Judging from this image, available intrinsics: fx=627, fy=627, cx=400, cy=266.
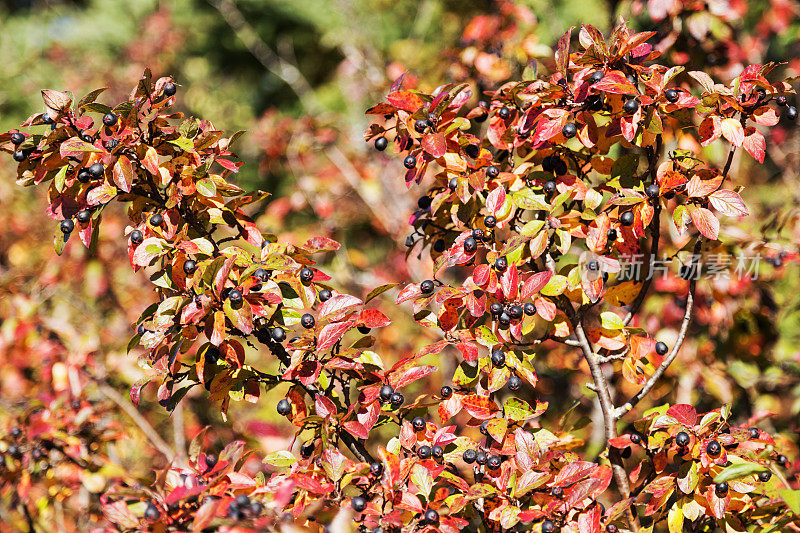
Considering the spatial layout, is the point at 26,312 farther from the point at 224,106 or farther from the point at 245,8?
the point at 245,8

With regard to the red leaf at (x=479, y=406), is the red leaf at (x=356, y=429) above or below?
above

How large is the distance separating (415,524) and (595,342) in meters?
0.60

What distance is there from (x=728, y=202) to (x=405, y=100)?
0.68 metres

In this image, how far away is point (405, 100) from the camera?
132 cm

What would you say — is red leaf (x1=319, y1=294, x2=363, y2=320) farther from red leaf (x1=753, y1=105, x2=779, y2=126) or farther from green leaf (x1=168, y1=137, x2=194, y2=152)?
red leaf (x1=753, y1=105, x2=779, y2=126)

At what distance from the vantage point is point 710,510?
1219mm

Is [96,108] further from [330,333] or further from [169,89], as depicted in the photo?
[330,333]

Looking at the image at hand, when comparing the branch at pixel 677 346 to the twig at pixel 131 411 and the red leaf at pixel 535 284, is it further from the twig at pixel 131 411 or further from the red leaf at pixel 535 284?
the twig at pixel 131 411

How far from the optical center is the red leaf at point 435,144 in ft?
4.15

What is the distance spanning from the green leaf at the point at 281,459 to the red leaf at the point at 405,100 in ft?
2.48

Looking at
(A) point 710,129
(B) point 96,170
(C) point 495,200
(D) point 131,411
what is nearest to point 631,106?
(A) point 710,129

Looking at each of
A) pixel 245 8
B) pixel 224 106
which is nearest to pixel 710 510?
pixel 224 106

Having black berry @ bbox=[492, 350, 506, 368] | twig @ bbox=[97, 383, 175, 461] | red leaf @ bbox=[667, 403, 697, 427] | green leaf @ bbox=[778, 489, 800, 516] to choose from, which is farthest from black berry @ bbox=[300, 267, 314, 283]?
twig @ bbox=[97, 383, 175, 461]

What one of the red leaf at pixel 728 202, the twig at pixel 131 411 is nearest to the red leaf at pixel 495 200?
the red leaf at pixel 728 202
